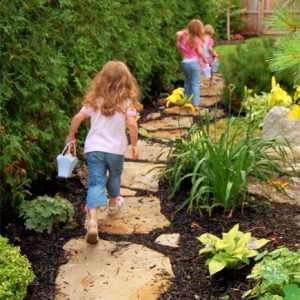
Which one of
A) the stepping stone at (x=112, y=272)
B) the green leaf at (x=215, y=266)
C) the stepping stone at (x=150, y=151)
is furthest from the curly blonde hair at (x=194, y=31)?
the green leaf at (x=215, y=266)

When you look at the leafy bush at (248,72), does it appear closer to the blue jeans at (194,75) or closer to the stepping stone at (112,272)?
the blue jeans at (194,75)

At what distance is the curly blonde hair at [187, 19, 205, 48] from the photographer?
8.83 metres

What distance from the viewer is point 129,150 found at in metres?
6.54

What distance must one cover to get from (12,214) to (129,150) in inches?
85.9

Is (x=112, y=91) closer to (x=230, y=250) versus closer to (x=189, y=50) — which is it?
(x=230, y=250)

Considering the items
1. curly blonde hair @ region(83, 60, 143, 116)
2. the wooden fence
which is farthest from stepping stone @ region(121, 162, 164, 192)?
the wooden fence

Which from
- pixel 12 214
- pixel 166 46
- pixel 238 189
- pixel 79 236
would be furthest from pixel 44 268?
pixel 166 46

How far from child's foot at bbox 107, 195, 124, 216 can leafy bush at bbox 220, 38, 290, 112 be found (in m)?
3.95

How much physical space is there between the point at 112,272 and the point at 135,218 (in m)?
0.95

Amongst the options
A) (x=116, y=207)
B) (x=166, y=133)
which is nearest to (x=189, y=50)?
(x=166, y=133)

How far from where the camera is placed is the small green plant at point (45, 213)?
171 inches

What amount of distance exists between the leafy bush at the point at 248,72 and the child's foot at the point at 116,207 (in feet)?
13.0

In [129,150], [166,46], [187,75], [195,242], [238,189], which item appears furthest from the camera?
[166,46]

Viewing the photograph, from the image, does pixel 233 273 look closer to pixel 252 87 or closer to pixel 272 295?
pixel 272 295
